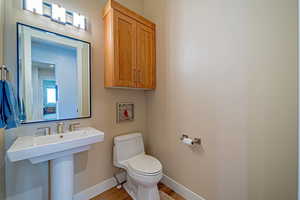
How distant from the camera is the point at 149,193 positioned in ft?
4.83

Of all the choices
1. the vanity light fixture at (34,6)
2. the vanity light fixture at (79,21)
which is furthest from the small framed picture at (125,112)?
the vanity light fixture at (34,6)

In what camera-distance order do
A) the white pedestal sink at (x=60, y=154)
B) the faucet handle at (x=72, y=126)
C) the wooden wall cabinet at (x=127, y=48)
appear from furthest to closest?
the wooden wall cabinet at (x=127, y=48)
the faucet handle at (x=72, y=126)
the white pedestal sink at (x=60, y=154)

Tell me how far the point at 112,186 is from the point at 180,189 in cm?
93

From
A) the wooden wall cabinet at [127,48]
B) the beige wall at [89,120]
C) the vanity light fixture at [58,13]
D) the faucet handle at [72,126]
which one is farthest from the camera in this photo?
the wooden wall cabinet at [127,48]

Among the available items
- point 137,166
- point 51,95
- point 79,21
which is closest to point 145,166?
point 137,166

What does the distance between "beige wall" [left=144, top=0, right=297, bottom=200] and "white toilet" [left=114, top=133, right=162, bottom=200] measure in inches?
15.3

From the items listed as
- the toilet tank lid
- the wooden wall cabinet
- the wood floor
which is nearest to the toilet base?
the wood floor

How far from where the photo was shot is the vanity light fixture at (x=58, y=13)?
1.35 meters

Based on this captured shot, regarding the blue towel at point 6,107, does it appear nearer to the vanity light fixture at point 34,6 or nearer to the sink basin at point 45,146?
the sink basin at point 45,146

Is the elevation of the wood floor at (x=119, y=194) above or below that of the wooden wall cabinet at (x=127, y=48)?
below

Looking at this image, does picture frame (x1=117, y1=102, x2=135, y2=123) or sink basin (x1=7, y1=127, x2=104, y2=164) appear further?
picture frame (x1=117, y1=102, x2=135, y2=123)

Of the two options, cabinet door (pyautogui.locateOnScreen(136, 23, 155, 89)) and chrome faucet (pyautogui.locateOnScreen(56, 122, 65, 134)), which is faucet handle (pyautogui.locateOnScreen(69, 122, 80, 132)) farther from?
cabinet door (pyautogui.locateOnScreen(136, 23, 155, 89))

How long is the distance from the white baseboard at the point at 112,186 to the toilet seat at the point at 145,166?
0.47 meters

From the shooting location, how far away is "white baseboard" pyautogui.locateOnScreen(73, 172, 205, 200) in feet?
5.12
